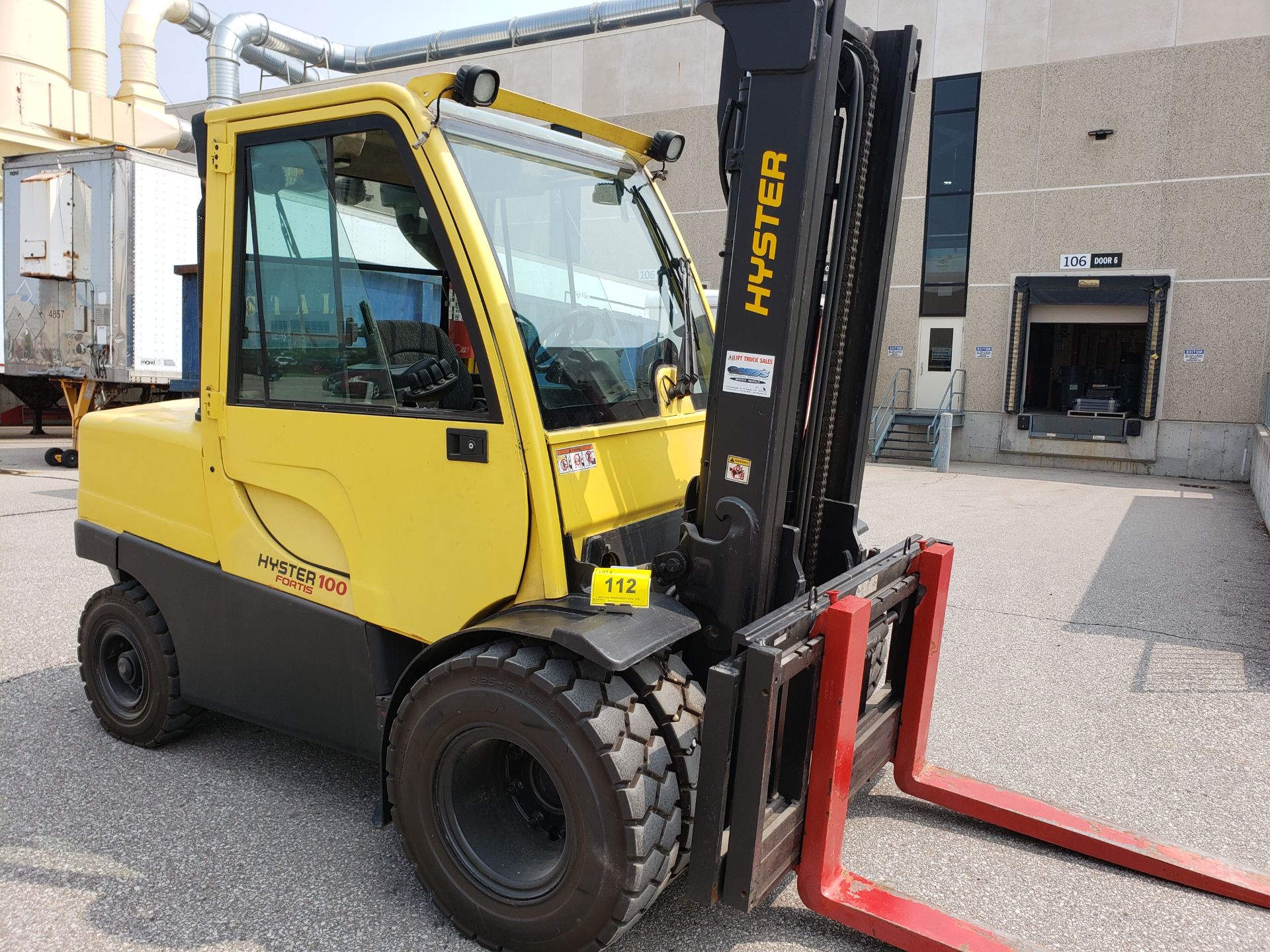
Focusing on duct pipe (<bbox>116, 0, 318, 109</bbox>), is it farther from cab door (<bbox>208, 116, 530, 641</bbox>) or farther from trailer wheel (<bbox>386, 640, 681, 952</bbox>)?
trailer wheel (<bbox>386, 640, 681, 952</bbox>)

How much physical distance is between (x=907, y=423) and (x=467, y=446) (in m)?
19.0

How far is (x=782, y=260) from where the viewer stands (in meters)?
2.60

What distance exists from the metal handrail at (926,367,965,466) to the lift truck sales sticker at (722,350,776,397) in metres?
18.0

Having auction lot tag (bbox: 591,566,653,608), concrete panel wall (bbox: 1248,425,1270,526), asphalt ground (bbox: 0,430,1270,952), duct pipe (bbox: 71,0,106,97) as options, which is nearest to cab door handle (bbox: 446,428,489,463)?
auction lot tag (bbox: 591,566,653,608)

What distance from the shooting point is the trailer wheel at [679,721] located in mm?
2451

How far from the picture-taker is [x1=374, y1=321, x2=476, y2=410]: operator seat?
2838 millimetres

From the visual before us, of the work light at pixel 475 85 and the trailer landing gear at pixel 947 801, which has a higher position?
the work light at pixel 475 85

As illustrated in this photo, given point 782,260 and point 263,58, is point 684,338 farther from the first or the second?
point 263,58

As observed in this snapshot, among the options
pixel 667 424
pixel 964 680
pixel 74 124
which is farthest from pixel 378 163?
pixel 74 124

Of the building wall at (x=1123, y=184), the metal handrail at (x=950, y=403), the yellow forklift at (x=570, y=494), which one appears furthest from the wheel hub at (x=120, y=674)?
the metal handrail at (x=950, y=403)

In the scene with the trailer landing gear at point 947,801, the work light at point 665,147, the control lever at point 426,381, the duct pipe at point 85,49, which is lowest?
the trailer landing gear at point 947,801

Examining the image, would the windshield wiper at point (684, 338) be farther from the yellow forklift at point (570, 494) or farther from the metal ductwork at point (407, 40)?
the metal ductwork at point (407, 40)

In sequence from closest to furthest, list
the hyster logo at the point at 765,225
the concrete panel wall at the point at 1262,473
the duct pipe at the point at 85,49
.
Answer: the hyster logo at the point at 765,225, the concrete panel wall at the point at 1262,473, the duct pipe at the point at 85,49

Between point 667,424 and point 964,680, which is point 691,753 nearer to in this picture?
point 667,424
